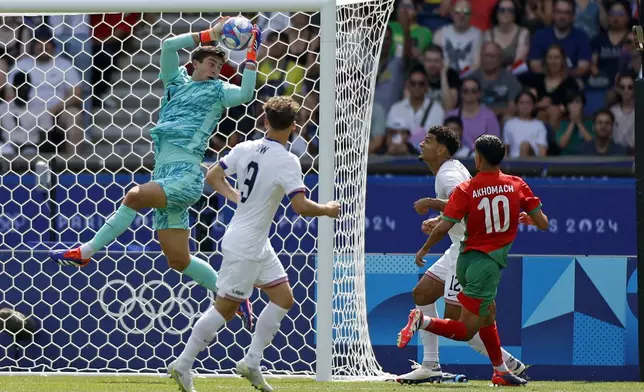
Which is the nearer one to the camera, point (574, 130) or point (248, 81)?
point (248, 81)

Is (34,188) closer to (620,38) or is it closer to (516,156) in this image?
(516,156)

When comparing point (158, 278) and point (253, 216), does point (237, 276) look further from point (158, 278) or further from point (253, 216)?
point (158, 278)

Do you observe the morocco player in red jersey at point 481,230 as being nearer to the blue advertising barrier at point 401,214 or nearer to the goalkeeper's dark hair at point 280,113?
the goalkeeper's dark hair at point 280,113

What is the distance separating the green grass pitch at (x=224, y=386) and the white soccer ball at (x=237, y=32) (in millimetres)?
2112

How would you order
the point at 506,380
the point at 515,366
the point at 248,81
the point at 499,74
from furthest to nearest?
the point at 499,74 < the point at 515,366 < the point at 506,380 < the point at 248,81

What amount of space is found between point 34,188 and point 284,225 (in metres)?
2.10

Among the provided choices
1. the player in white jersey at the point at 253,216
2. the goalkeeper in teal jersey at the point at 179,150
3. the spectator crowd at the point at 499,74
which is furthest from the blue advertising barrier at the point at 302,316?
the spectator crowd at the point at 499,74

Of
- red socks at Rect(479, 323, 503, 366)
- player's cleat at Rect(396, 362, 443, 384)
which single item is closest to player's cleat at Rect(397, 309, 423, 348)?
red socks at Rect(479, 323, 503, 366)

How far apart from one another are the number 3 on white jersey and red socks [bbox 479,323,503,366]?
667 millimetres

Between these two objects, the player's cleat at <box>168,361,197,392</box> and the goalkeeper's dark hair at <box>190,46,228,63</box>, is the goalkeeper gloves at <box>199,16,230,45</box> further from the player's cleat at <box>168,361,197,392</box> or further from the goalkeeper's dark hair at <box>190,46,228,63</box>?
the player's cleat at <box>168,361,197,392</box>

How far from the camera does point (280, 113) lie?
21.6ft

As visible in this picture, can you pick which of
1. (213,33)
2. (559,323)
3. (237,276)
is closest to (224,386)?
(237,276)

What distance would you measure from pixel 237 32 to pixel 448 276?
2.05m

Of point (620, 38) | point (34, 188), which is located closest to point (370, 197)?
point (34, 188)
